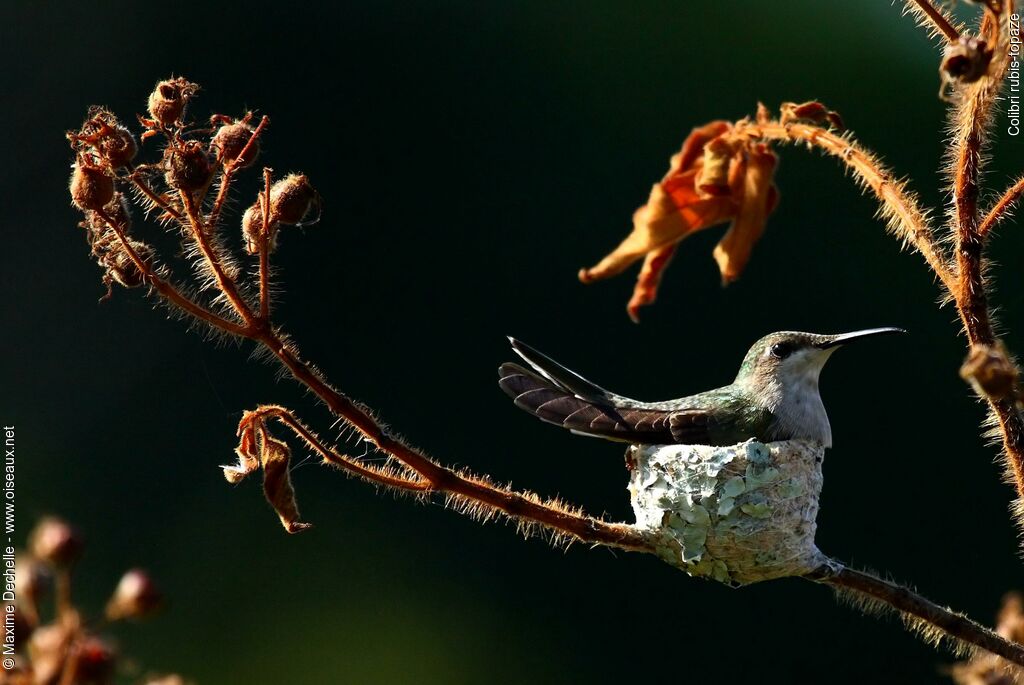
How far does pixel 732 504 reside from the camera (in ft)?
8.09

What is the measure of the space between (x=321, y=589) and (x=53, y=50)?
3.76 meters

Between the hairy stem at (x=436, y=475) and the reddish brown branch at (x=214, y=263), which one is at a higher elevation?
the reddish brown branch at (x=214, y=263)

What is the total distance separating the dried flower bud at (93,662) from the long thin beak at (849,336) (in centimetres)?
162

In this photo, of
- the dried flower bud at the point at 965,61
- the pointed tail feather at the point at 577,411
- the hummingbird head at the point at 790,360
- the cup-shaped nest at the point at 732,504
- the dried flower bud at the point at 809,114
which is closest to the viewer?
the dried flower bud at the point at 965,61

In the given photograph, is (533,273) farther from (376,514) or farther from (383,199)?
(376,514)

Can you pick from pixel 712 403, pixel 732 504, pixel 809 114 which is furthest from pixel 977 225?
pixel 712 403

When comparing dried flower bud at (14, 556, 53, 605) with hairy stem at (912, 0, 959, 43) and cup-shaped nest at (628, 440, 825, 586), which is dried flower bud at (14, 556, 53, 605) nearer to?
hairy stem at (912, 0, 959, 43)

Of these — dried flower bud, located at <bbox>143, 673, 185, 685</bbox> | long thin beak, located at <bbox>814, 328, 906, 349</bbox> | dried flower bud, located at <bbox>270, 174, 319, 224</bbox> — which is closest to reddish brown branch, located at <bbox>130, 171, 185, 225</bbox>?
dried flower bud, located at <bbox>270, 174, 319, 224</bbox>

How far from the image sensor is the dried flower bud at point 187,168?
1.50 m

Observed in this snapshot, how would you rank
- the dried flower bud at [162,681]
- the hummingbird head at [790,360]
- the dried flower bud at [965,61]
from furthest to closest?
the hummingbird head at [790,360] → the dried flower bud at [965,61] → the dried flower bud at [162,681]

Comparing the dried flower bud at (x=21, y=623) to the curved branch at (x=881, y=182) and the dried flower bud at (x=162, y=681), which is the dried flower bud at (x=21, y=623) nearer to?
the dried flower bud at (x=162, y=681)

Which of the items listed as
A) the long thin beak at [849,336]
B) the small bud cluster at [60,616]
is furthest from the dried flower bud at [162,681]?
the long thin beak at [849,336]

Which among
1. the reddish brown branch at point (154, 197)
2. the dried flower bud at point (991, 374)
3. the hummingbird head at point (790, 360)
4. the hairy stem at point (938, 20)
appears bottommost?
the reddish brown branch at point (154, 197)

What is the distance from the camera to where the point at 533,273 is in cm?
714
